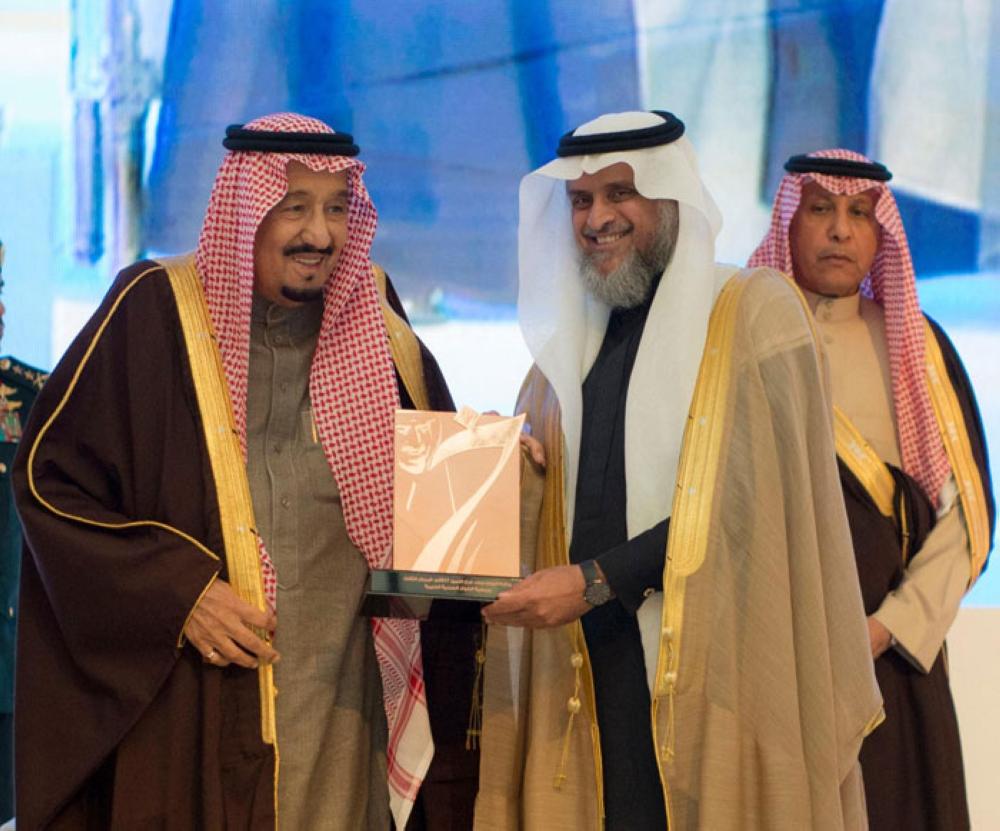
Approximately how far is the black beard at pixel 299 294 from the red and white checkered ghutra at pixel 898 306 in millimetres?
1243

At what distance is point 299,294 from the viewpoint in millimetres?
2922

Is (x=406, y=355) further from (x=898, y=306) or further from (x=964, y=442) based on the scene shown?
(x=964, y=442)

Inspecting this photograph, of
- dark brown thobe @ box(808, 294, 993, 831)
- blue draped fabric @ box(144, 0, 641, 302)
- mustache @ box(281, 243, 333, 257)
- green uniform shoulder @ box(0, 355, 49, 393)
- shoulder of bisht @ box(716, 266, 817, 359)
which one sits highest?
blue draped fabric @ box(144, 0, 641, 302)

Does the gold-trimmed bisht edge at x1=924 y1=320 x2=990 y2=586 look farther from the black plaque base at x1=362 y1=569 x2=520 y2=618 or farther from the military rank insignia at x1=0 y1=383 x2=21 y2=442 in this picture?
the military rank insignia at x1=0 y1=383 x2=21 y2=442

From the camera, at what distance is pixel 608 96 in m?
4.78

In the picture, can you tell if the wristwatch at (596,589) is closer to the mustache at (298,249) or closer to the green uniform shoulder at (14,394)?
the mustache at (298,249)

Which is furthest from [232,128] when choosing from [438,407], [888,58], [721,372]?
[888,58]

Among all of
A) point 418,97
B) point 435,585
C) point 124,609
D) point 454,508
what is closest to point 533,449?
point 454,508

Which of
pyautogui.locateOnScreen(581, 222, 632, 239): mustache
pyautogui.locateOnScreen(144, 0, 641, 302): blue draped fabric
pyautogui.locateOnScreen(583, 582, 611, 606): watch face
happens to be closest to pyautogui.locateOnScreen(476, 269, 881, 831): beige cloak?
pyautogui.locateOnScreen(583, 582, 611, 606): watch face

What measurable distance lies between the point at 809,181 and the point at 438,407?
1187 millimetres

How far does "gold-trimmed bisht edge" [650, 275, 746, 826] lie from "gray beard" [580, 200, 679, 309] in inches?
9.3

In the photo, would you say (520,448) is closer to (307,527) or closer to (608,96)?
(307,527)

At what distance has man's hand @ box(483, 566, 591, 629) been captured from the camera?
2576 millimetres

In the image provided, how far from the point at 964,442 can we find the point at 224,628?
189 centimetres
